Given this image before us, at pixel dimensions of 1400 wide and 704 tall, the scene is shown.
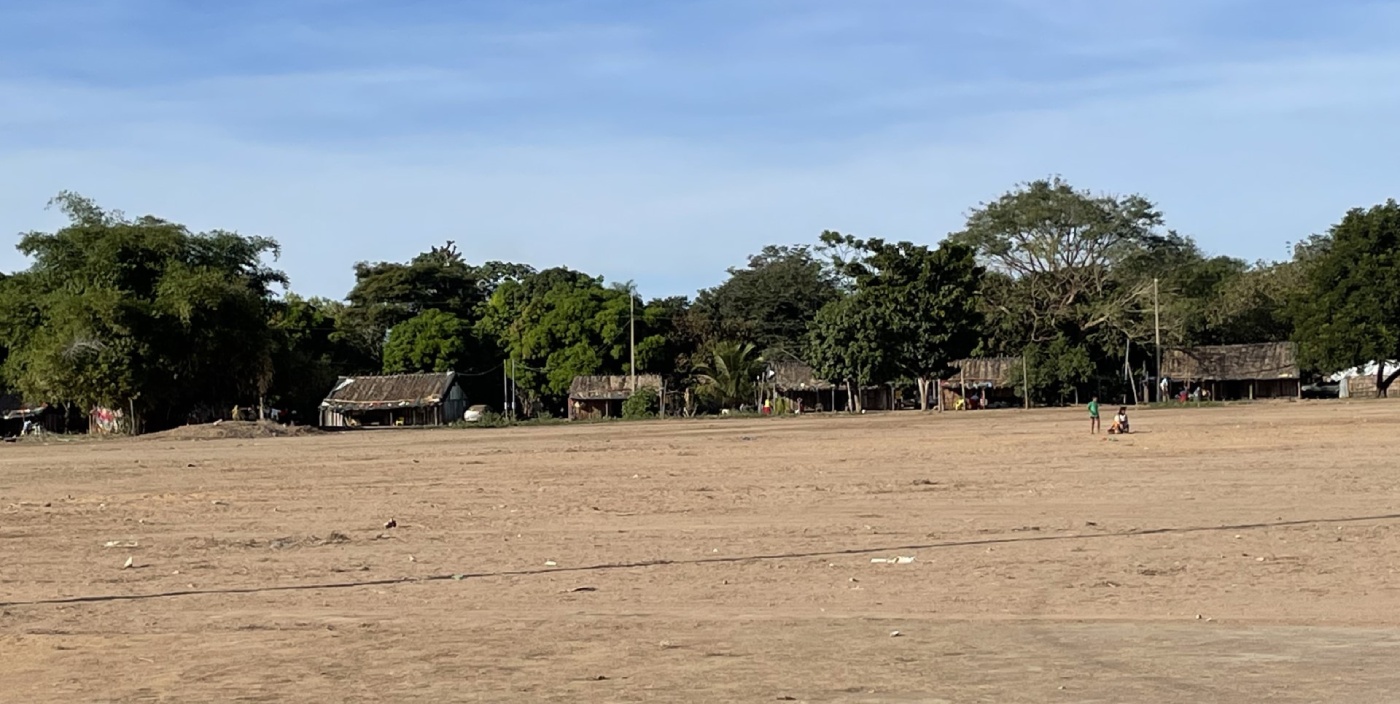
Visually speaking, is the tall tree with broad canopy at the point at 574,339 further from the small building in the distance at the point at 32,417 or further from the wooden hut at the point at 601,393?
the small building in the distance at the point at 32,417

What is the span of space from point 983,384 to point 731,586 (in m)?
70.3

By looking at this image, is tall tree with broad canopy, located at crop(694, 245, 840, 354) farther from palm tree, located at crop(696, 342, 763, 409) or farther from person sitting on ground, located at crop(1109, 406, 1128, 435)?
person sitting on ground, located at crop(1109, 406, 1128, 435)

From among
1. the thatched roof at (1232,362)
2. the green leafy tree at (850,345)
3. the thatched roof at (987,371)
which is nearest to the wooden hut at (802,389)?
the thatched roof at (987,371)

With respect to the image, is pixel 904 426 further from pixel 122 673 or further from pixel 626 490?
pixel 122 673

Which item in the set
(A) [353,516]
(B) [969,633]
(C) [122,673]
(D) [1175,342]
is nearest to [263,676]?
(C) [122,673]

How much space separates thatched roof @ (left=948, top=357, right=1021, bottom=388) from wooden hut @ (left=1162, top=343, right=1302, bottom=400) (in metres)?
9.63

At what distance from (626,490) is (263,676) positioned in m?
13.8

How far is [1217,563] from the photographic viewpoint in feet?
39.8

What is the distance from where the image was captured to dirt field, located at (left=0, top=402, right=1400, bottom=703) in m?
7.91

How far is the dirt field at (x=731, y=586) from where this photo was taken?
26.0 ft

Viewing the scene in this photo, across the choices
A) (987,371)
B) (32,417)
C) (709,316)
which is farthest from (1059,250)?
(32,417)

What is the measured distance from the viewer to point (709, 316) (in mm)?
89938

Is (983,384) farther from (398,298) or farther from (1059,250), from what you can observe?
(398,298)

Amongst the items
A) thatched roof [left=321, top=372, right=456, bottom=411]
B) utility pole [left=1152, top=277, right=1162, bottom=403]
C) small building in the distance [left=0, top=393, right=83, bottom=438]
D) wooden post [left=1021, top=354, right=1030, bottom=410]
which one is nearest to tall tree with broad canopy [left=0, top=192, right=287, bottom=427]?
small building in the distance [left=0, top=393, right=83, bottom=438]
